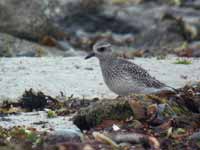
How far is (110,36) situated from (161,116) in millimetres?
13517

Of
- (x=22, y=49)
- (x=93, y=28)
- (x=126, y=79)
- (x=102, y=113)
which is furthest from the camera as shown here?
(x=93, y=28)

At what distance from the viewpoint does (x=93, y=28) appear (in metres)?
24.7

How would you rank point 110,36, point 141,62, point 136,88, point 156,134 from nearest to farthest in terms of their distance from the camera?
point 156,134 → point 136,88 → point 141,62 → point 110,36

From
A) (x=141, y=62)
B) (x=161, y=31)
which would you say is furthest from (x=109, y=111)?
(x=161, y=31)

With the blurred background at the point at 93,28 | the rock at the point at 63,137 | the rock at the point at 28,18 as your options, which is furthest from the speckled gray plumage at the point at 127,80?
the rock at the point at 28,18

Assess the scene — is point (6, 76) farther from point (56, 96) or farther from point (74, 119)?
point (74, 119)

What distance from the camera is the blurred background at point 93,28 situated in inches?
696

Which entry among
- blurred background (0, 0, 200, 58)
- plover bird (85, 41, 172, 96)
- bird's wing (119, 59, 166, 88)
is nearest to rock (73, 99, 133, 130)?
plover bird (85, 41, 172, 96)

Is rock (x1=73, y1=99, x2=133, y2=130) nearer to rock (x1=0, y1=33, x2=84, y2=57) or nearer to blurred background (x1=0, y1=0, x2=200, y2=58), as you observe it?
blurred background (x1=0, y1=0, x2=200, y2=58)

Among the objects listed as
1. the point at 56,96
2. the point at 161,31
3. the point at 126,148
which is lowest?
the point at 126,148

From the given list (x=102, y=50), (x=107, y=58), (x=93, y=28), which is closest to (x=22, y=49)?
(x=102, y=50)

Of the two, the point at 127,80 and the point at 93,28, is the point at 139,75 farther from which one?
the point at 93,28

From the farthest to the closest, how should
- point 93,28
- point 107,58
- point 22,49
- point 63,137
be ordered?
point 93,28
point 22,49
point 107,58
point 63,137

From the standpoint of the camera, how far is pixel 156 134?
348 inches
